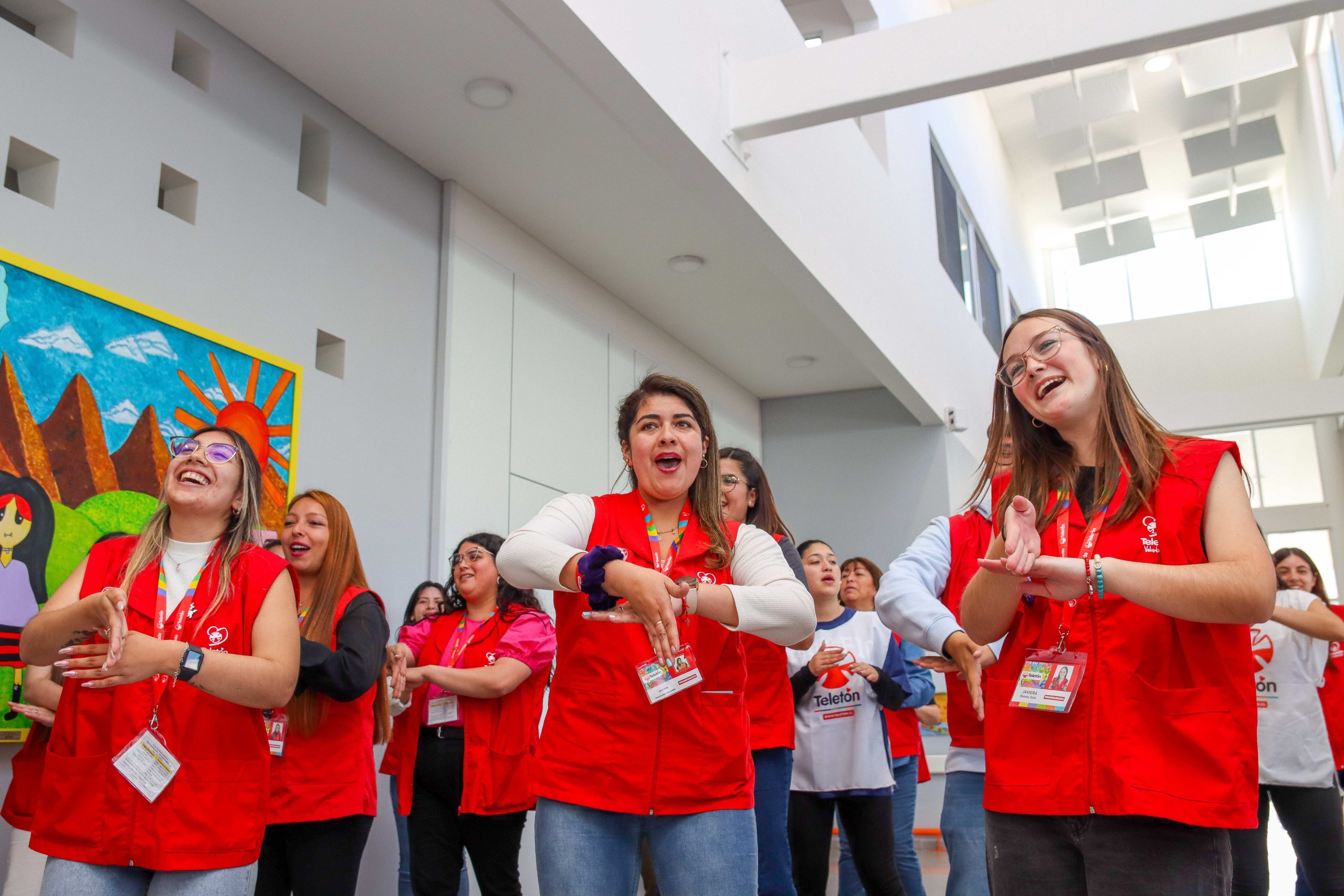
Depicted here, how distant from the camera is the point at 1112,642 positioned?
1.62 meters

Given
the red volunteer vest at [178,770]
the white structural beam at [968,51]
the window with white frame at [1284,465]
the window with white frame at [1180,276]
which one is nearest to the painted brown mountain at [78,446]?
the red volunteer vest at [178,770]

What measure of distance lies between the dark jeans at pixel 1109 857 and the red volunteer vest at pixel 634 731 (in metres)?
0.54

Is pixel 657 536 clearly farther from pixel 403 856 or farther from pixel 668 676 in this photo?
pixel 403 856

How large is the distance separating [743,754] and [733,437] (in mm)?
7051

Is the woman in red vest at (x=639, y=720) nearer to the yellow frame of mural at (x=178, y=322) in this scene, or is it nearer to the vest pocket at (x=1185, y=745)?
the vest pocket at (x=1185, y=745)

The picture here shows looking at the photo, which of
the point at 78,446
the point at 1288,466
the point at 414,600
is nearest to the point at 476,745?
the point at 414,600

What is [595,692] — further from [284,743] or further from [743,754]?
[284,743]

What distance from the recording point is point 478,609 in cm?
414

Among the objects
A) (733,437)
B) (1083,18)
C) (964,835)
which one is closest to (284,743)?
(964,835)

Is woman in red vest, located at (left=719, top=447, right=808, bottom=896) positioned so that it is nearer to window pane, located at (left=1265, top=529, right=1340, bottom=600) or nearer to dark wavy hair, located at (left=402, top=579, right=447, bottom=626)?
dark wavy hair, located at (left=402, top=579, right=447, bottom=626)

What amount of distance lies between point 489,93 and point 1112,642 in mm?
4161

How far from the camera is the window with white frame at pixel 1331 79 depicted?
36.5 ft

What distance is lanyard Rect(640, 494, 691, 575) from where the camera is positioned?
84.8 inches

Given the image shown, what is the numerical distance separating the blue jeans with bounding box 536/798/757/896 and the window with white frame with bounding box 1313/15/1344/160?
469 inches
